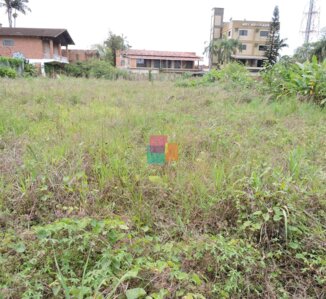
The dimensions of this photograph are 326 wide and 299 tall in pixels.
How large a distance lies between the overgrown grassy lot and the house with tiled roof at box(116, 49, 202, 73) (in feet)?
102

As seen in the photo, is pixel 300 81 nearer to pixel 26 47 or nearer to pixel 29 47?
pixel 29 47

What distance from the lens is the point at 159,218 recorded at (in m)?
1.66

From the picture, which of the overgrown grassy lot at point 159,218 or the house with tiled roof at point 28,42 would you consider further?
the house with tiled roof at point 28,42

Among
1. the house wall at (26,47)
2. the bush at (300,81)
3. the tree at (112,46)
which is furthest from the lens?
the tree at (112,46)

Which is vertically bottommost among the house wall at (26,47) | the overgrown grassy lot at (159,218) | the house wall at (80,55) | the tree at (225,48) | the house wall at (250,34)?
the overgrown grassy lot at (159,218)

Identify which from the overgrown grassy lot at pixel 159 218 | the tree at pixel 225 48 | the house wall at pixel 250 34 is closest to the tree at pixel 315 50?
the tree at pixel 225 48

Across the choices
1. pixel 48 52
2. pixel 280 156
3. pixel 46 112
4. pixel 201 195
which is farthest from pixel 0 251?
pixel 48 52

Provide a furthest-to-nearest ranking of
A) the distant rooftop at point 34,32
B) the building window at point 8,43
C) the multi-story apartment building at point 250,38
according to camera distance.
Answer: the multi-story apartment building at point 250,38 < the building window at point 8,43 < the distant rooftop at point 34,32

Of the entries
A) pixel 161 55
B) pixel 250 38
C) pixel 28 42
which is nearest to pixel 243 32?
pixel 250 38

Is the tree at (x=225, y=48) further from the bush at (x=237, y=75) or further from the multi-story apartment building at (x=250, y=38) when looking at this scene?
the bush at (x=237, y=75)

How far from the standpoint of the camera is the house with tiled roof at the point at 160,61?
106 feet

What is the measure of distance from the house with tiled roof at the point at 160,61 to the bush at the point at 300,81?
2688 centimetres

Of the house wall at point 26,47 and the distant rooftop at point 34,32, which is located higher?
the distant rooftop at point 34,32

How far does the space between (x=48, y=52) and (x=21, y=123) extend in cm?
2318
